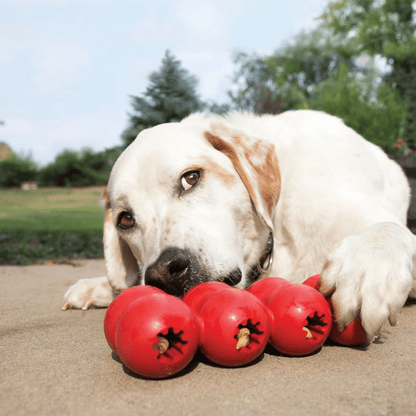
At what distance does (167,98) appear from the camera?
1762cm

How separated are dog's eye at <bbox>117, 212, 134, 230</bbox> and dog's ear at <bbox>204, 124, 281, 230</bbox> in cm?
71

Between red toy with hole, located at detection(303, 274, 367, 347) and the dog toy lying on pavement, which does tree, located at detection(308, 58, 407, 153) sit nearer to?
red toy with hole, located at detection(303, 274, 367, 347)

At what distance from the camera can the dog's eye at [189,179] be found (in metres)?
2.37

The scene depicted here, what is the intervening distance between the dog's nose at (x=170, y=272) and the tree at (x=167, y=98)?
15.6 metres

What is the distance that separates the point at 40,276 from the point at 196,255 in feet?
10.0

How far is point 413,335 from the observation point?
1.82 m

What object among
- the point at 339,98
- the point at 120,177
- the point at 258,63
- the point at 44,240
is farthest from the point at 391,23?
the point at 120,177

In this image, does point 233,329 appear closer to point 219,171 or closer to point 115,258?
point 219,171

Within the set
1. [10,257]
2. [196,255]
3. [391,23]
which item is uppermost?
[391,23]

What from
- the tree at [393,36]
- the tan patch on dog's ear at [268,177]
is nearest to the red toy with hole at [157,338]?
the tan patch on dog's ear at [268,177]

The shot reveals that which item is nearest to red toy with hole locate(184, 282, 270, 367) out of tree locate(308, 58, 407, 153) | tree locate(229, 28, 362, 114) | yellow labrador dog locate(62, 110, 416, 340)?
yellow labrador dog locate(62, 110, 416, 340)

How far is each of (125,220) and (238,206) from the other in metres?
0.71

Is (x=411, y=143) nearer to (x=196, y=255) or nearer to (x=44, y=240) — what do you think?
(x=44, y=240)

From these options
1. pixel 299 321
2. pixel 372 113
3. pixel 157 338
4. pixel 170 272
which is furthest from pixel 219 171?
pixel 372 113
